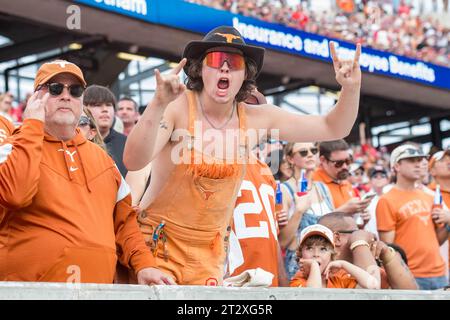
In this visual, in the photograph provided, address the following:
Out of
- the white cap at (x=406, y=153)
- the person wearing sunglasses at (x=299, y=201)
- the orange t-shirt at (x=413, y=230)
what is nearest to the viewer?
the person wearing sunglasses at (x=299, y=201)

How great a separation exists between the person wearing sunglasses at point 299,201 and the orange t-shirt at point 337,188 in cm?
10

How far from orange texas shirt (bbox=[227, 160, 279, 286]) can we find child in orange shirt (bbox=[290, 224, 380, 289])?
15 cm

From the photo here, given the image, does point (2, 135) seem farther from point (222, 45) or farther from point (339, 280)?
point (339, 280)

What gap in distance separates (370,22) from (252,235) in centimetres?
1434

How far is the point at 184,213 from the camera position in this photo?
11.4 feet

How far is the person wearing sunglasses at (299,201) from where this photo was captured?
531 cm

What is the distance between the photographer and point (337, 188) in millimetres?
6199

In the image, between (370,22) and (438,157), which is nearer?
(438,157)

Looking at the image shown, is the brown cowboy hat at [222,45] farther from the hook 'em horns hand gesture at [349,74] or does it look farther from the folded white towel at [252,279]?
the folded white towel at [252,279]

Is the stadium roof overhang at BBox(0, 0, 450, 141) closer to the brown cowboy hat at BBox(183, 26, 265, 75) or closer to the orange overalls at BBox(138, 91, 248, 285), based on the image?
the brown cowboy hat at BBox(183, 26, 265, 75)

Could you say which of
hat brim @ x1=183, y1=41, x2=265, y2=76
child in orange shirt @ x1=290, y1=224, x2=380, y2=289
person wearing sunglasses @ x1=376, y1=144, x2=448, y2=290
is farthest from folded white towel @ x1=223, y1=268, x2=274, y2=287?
person wearing sunglasses @ x1=376, y1=144, x2=448, y2=290

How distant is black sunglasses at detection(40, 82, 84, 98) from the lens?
341cm

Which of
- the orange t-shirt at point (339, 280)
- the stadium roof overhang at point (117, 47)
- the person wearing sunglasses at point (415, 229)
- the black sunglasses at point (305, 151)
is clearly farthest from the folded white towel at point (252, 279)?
the stadium roof overhang at point (117, 47)

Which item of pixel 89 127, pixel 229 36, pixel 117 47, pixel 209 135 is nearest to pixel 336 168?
pixel 89 127
